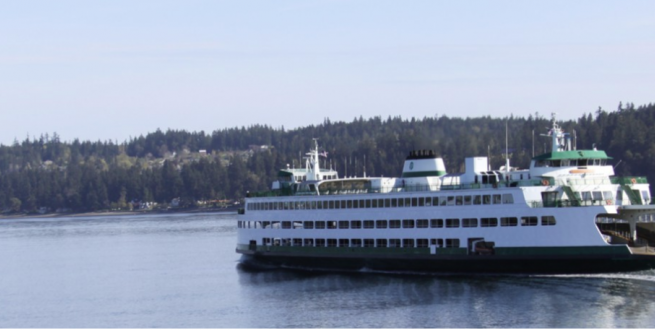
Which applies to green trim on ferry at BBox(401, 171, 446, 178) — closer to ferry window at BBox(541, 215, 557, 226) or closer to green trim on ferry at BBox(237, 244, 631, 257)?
green trim on ferry at BBox(237, 244, 631, 257)

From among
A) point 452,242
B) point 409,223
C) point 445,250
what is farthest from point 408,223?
point 452,242

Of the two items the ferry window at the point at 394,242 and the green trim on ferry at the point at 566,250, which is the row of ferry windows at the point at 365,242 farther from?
the green trim on ferry at the point at 566,250

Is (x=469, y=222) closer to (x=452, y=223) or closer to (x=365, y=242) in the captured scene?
(x=452, y=223)

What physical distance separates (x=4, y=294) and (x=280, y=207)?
16.6 meters

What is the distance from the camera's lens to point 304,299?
47094mm

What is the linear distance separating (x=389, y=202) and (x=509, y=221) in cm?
745

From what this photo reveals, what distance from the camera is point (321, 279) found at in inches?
2126

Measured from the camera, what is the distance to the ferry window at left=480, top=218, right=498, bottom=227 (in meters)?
48.8

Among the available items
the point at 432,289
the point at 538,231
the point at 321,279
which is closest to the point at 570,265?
the point at 538,231

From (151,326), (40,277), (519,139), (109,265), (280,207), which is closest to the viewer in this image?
(151,326)

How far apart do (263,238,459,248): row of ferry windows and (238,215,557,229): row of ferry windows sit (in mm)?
719

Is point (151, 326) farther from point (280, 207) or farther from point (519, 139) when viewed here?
point (519, 139)

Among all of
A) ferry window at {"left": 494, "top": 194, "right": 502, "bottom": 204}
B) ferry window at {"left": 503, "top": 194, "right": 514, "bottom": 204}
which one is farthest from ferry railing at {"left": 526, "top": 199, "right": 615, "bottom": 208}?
ferry window at {"left": 494, "top": 194, "right": 502, "bottom": 204}

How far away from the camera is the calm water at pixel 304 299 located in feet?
132
